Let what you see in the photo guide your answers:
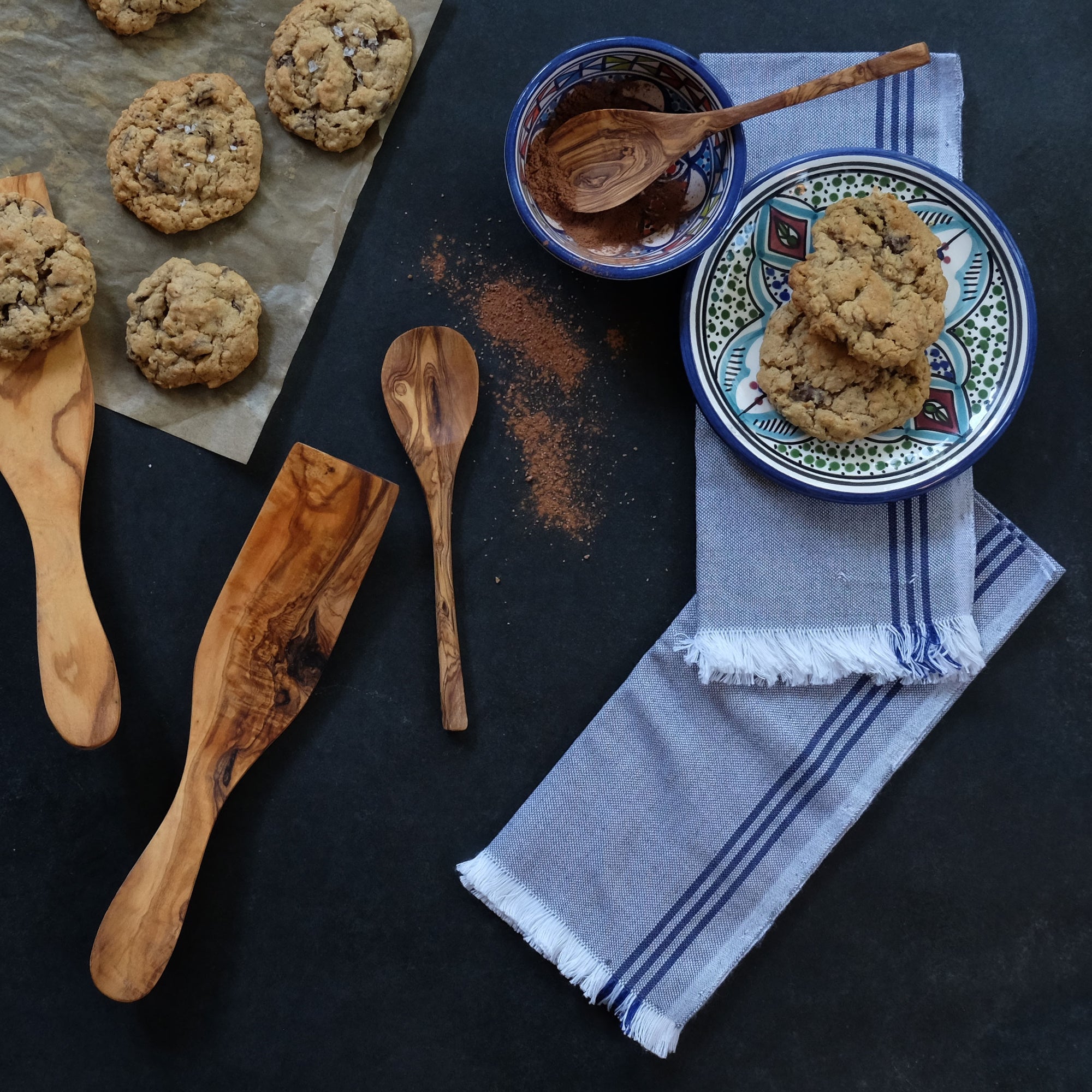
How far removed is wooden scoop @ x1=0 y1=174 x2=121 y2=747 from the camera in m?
1.37

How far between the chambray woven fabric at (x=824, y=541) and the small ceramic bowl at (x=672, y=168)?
0.13m

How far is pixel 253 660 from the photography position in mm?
1432

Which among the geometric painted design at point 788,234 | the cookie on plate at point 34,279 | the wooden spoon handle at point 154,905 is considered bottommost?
the wooden spoon handle at point 154,905

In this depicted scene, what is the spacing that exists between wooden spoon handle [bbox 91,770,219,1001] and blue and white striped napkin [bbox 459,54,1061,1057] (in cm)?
46

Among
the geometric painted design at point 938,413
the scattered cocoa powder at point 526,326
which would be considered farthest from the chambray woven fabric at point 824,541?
the scattered cocoa powder at point 526,326

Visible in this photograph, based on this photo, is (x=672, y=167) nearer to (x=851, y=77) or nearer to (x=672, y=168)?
(x=672, y=168)

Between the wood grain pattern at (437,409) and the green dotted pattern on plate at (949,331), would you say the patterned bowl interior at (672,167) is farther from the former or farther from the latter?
the wood grain pattern at (437,409)

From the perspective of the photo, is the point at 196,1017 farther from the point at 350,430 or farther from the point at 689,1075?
the point at 350,430

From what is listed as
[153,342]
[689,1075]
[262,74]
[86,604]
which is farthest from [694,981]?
[262,74]

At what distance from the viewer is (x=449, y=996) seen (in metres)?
1.50

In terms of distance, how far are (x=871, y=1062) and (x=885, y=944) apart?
8.2 inches

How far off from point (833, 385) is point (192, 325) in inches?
42.0

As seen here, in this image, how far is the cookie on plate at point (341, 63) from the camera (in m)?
1.46

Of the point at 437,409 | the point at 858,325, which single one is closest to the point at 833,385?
the point at 858,325
